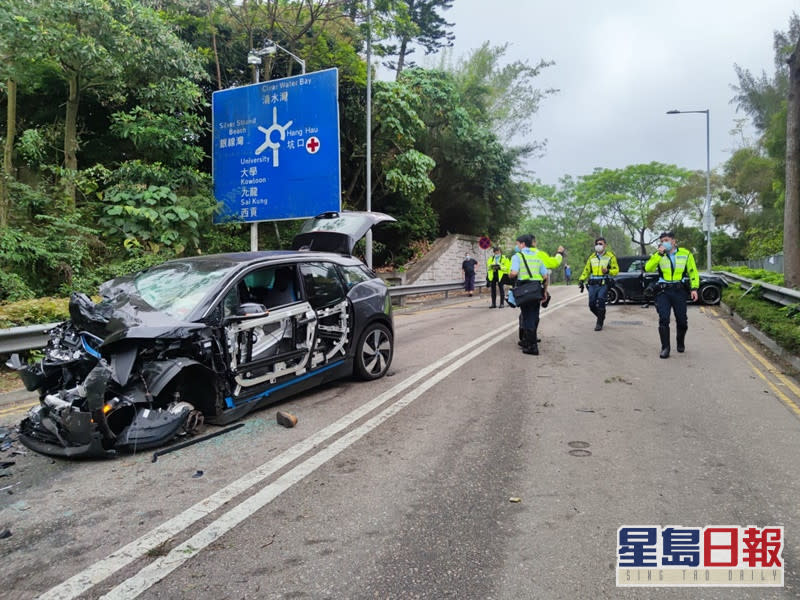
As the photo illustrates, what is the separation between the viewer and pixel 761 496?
3.59m

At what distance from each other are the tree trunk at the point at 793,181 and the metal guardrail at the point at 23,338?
16.4 meters

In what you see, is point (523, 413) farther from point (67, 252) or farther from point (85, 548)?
point (67, 252)

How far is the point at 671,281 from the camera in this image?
868 centimetres

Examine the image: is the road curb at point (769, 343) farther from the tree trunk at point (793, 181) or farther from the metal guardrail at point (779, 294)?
the tree trunk at point (793, 181)

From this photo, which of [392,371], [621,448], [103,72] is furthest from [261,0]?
[621,448]

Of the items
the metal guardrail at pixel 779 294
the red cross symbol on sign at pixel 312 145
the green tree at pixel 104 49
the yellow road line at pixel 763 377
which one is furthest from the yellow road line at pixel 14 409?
the metal guardrail at pixel 779 294

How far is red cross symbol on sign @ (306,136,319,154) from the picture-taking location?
554 inches

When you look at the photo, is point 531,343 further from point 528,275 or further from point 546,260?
point 546,260

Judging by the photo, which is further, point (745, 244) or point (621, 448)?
point (745, 244)

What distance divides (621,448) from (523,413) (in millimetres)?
1161

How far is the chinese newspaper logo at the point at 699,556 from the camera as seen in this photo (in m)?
2.72

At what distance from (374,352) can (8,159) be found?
11713mm

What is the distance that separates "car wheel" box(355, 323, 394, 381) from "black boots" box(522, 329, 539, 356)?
2.71 meters

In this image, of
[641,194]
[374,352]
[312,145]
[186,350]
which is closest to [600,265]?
[374,352]
